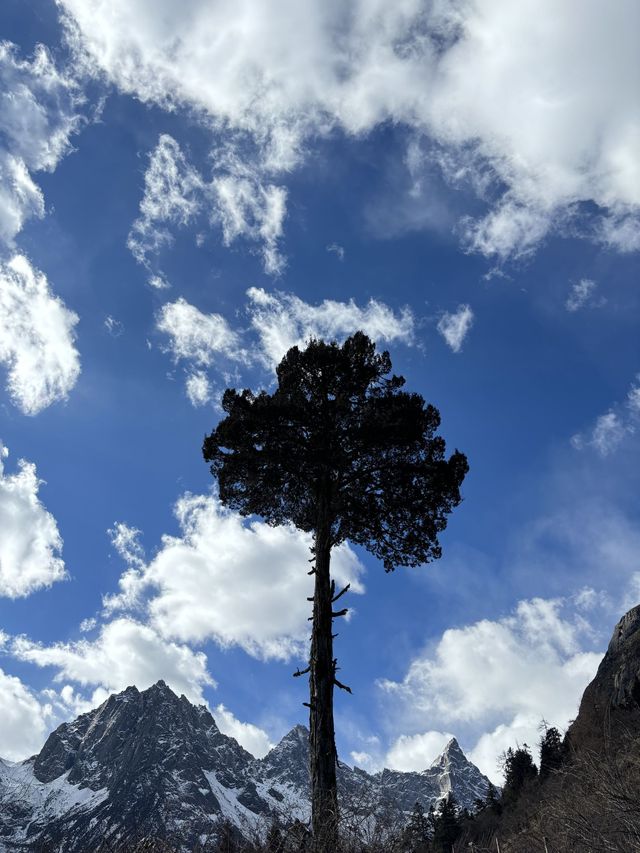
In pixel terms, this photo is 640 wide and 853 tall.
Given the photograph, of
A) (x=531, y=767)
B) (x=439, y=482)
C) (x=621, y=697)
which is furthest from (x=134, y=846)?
(x=531, y=767)

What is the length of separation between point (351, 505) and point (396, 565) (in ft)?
7.21

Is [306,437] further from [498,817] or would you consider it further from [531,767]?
[531,767]

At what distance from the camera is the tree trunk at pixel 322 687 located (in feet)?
33.5

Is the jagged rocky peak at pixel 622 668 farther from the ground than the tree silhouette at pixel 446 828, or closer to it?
farther from the ground

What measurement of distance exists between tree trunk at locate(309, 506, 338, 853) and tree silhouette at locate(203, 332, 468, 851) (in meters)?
0.61

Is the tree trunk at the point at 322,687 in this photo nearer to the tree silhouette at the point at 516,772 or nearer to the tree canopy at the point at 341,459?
the tree canopy at the point at 341,459

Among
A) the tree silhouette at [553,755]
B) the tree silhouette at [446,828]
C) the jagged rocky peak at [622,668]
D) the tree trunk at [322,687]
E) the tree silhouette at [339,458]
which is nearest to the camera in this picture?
the tree silhouette at [553,755]

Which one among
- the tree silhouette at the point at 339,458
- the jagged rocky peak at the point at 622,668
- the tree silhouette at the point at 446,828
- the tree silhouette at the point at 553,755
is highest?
the jagged rocky peak at the point at 622,668

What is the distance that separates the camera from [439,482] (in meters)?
14.7

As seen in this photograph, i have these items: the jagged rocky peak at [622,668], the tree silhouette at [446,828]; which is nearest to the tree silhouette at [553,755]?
the jagged rocky peak at [622,668]

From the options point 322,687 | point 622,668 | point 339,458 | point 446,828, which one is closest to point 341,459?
point 339,458

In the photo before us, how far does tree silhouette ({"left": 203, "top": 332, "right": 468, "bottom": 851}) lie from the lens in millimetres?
14344

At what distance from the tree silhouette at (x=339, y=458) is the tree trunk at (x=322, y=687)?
612mm

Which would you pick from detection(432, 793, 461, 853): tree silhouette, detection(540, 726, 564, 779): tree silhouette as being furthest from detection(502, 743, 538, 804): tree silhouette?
detection(540, 726, 564, 779): tree silhouette
